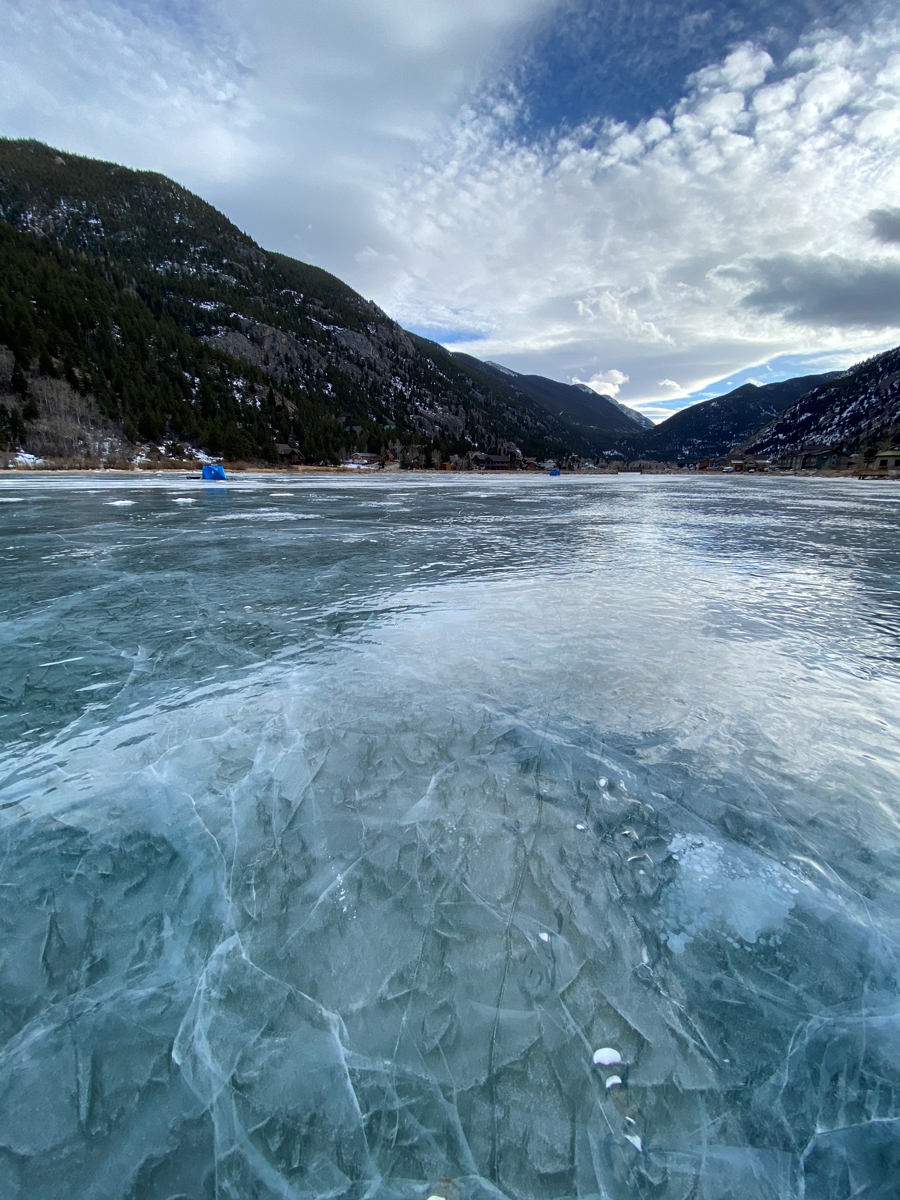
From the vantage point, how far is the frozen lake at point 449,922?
1350mm

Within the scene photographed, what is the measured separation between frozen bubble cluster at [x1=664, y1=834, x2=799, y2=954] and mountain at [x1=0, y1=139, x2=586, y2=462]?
68.9 m

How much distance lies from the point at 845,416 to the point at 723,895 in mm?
177621

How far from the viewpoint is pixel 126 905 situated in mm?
1950

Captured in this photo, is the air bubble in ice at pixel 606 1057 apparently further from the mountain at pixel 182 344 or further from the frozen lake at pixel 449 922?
the mountain at pixel 182 344

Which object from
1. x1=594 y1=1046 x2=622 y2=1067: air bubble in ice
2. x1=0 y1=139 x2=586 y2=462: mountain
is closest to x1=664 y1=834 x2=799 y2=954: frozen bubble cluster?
x1=594 y1=1046 x2=622 y2=1067: air bubble in ice

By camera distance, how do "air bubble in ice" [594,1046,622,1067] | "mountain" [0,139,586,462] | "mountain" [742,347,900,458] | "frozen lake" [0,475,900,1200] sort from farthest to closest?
"mountain" [742,347,900,458], "mountain" [0,139,586,462], "air bubble in ice" [594,1046,622,1067], "frozen lake" [0,475,900,1200]

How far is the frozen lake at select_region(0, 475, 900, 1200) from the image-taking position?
4.43 feet

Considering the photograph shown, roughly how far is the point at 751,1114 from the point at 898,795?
196 cm

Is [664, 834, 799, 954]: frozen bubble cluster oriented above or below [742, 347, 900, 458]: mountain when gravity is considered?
below

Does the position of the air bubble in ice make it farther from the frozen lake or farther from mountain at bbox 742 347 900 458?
mountain at bbox 742 347 900 458

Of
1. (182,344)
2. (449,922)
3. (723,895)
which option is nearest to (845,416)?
(182,344)

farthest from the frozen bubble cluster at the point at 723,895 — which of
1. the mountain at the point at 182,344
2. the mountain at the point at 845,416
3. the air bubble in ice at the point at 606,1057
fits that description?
the mountain at the point at 845,416

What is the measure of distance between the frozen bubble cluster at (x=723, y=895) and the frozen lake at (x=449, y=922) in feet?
0.04

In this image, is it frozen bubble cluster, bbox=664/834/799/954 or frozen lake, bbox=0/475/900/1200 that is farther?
frozen bubble cluster, bbox=664/834/799/954
